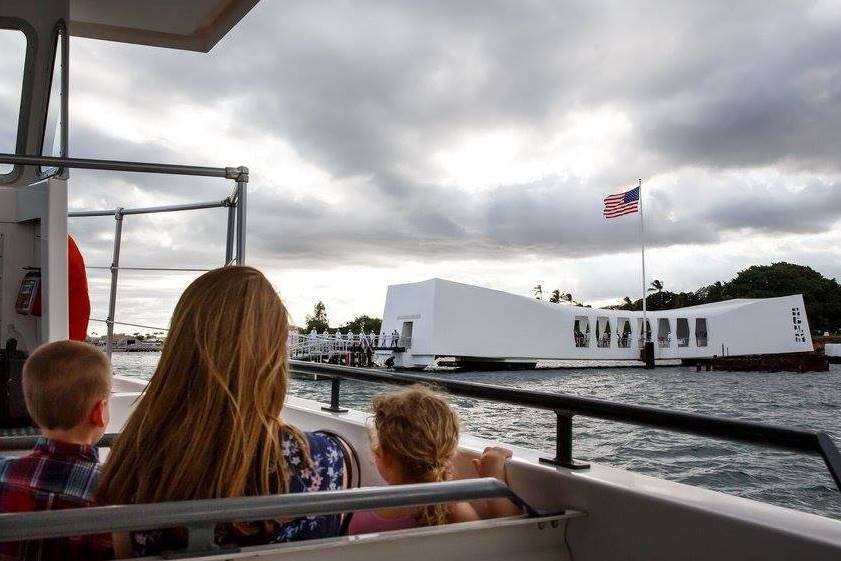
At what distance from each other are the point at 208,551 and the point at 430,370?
1341 inches

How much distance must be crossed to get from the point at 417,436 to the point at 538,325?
35.9m

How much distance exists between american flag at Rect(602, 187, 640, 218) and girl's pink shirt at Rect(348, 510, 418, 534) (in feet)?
100

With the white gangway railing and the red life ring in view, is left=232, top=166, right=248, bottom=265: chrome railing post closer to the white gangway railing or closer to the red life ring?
the red life ring

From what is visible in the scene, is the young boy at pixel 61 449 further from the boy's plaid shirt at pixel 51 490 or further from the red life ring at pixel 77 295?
the red life ring at pixel 77 295

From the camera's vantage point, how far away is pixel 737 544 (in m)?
1.29

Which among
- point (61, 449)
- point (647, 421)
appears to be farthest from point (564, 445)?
point (61, 449)

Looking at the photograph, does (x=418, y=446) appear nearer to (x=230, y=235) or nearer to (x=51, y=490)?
(x=51, y=490)

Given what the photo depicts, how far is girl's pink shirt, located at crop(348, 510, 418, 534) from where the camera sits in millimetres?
1513

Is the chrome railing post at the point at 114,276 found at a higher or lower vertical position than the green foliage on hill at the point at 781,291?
lower

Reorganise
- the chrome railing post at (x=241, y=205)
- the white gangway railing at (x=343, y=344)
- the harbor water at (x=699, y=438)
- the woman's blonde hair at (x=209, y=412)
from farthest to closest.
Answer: the white gangway railing at (x=343, y=344), the harbor water at (x=699, y=438), the chrome railing post at (x=241, y=205), the woman's blonde hair at (x=209, y=412)

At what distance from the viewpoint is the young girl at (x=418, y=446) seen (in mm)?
1585

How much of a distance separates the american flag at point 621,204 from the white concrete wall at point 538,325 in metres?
6.67

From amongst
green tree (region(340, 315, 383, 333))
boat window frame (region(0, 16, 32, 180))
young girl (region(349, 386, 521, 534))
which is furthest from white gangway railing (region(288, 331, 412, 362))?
green tree (region(340, 315, 383, 333))

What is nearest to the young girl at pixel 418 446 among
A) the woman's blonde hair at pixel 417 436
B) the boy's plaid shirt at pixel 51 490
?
the woman's blonde hair at pixel 417 436
